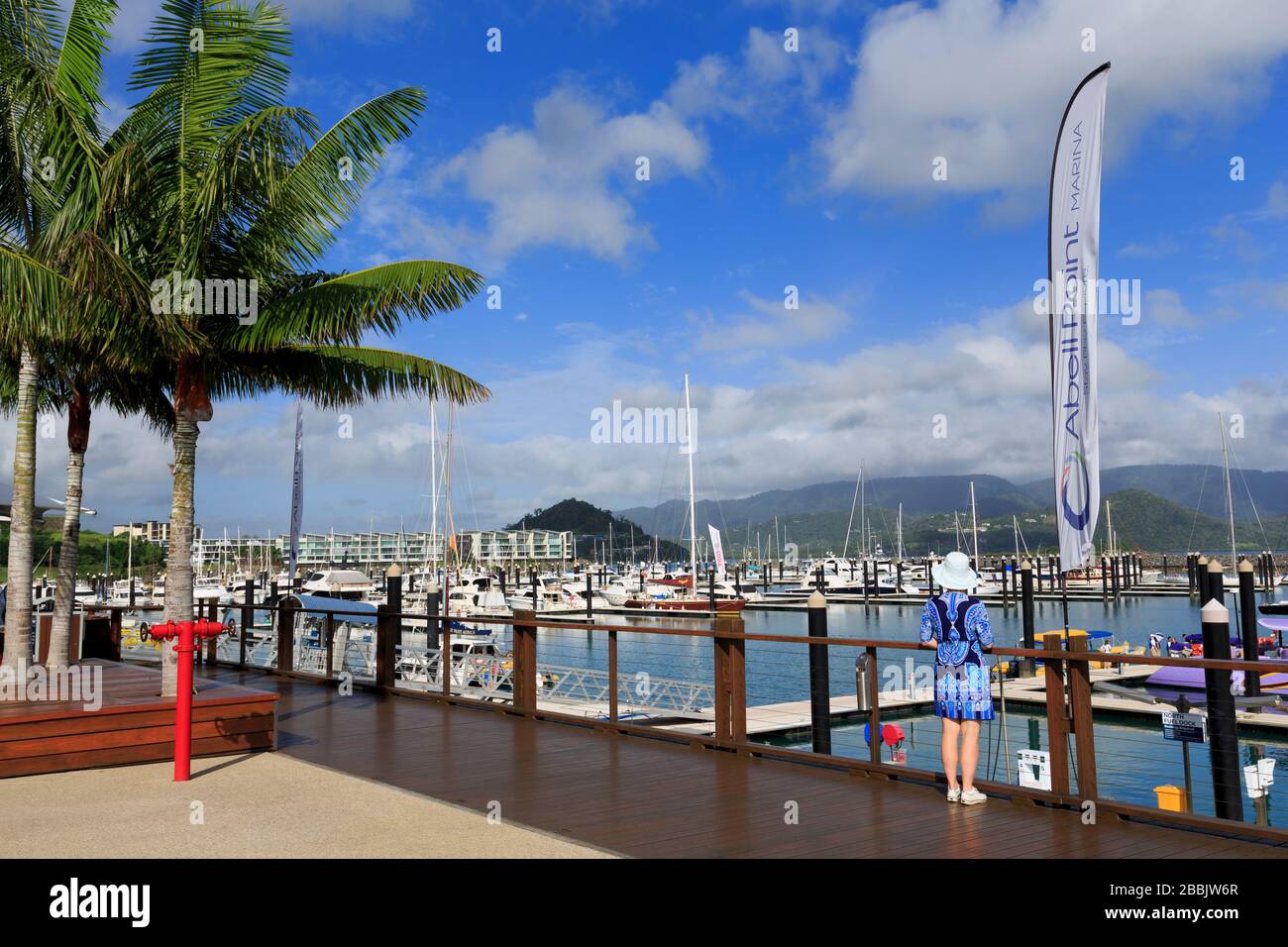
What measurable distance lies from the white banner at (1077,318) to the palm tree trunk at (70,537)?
36.5 ft

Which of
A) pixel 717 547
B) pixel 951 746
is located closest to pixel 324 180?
pixel 951 746

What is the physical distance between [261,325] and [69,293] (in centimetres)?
168

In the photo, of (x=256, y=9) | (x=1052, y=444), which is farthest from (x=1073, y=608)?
(x=256, y=9)

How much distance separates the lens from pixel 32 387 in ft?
33.9

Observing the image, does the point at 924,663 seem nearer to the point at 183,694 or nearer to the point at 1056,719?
the point at 1056,719

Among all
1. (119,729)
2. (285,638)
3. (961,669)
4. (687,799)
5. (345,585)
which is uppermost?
(961,669)

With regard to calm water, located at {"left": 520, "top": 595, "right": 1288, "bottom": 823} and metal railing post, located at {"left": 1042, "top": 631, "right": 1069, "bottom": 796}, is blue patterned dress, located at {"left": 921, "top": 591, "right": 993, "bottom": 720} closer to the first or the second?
metal railing post, located at {"left": 1042, "top": 631, "right": 1069, "bottom": 796}

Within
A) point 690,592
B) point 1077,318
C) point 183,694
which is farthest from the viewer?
point 690,592

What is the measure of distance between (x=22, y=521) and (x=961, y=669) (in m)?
9.37

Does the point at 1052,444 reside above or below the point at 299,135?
below

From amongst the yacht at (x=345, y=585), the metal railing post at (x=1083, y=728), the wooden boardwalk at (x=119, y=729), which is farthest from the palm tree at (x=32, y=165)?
the yacht at (x=345, y=585)

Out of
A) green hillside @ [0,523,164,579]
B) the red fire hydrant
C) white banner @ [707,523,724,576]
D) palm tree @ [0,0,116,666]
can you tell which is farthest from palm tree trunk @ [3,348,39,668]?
green hillside @ [0,523,164,579]

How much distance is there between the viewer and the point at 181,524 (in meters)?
9.59
